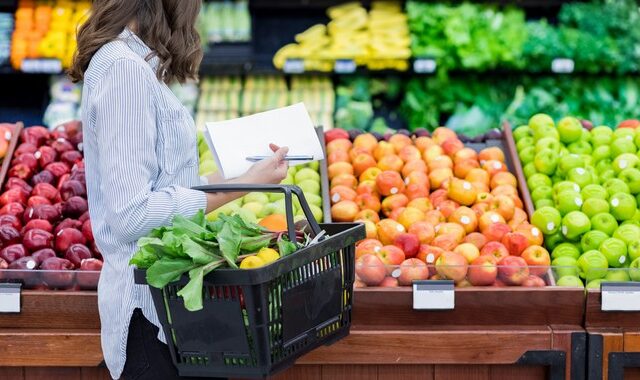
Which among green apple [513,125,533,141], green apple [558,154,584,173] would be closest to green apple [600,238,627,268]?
green apple [558,154,584,173]

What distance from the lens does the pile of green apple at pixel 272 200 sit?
309 centimetres

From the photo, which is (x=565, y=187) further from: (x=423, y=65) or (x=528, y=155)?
(x=423, y=65)

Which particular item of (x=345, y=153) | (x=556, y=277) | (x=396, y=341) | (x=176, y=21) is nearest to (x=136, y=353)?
(x=176, y=21)

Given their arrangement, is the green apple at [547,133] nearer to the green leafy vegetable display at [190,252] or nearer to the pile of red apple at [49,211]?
the pile of red apple at [49,211]

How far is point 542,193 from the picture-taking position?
3252 millimetres

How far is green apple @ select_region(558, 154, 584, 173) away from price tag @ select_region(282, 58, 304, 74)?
234 cm

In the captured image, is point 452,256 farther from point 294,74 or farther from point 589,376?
point 294,74

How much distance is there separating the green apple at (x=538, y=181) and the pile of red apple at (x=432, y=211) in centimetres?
6

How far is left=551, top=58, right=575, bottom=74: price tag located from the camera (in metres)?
5.35

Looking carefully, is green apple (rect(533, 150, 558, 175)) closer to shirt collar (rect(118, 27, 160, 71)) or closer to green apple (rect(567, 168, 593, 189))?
green apple (rect(567, 168, 593, 189))

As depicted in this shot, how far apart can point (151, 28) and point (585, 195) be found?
178 centimetres

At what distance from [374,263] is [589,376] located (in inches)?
25.5

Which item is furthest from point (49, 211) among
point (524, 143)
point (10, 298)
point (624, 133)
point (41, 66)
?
point (41, 66)

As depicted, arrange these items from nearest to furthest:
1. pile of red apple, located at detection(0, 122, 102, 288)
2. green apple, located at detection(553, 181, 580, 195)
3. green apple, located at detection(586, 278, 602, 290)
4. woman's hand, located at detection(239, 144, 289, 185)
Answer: woman's hand, located at detection(239, 144, 289, 185)
green apple, located at detection(586, 278, 602, 290)
pile of red apple, located at detection(0, 122, 102, 288)
green apple, located at detection(553, 181, 580, 195)
